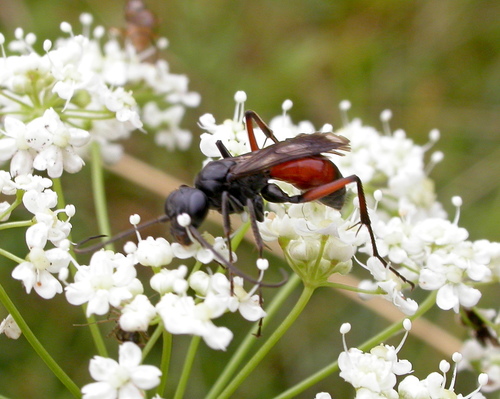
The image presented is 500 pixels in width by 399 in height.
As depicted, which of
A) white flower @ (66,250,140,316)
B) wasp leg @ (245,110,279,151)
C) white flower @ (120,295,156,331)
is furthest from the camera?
wasp leg @ (245,110,279,151)

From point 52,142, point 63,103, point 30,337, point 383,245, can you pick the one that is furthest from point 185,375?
point 63,103

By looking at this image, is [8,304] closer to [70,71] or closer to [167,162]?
[70,71]

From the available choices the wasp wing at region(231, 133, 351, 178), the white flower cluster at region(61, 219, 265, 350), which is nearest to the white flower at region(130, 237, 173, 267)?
the white flower cluster at region(61, 219, 265, 350)

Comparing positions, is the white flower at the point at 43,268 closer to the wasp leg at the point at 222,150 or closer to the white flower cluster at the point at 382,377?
the wasp leg at the point at 222,150

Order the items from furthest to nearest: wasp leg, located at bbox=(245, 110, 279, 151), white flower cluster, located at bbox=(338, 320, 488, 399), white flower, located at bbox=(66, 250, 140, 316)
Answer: wasp leg, located at bbox=(245, 110, 279, 151)
white flower cluster, located at bbox=(338, 320, 488, 399)
white flower, located at bbox=(66, 250, 140, 316)

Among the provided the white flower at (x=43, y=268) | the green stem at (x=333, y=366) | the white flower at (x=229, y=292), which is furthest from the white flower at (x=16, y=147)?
the green stem at (x=333, y=366)

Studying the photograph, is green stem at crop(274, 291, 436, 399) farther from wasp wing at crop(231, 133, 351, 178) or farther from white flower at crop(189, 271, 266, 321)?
wasp wing at crop(231, 133, 351, 178)

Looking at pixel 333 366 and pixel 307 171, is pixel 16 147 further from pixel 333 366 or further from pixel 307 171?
pixel 333 366

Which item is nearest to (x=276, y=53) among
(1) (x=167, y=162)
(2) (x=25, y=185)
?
(1) (x=167, y=162)
